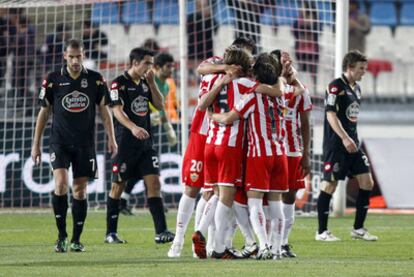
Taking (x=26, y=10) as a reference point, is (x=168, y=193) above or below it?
below

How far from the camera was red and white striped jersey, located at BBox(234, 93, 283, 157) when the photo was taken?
9.90 m

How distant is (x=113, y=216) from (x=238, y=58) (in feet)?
9.90

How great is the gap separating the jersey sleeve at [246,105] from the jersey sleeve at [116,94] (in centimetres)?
225

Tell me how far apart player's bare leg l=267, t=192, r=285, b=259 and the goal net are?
21.1 feet

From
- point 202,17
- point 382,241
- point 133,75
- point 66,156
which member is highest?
point 202,17

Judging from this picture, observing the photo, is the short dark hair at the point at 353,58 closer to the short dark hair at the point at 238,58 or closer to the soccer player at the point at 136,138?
the soccer player at the point at 136,138

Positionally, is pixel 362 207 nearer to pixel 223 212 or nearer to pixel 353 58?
pixel 353 58

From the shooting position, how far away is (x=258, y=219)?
9859 mm

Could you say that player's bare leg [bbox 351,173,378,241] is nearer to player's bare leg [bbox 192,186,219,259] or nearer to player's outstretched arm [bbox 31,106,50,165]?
player's bare leg [bbox 192,186,219,259]

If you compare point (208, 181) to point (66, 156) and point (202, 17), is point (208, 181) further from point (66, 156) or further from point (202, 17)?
point (202, 17)

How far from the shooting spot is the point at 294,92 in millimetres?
10617

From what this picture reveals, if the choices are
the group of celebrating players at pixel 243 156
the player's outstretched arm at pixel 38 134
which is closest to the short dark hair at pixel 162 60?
the player's outstretched arm at pixel 38 134

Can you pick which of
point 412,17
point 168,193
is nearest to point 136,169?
point 168,193

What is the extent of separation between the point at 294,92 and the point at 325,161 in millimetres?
2645
